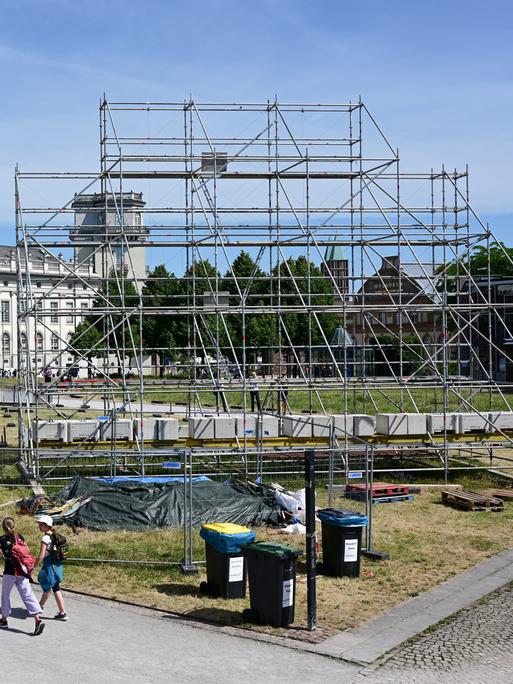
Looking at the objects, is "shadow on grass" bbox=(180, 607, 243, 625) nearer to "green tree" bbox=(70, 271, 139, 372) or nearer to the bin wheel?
the bin wheel

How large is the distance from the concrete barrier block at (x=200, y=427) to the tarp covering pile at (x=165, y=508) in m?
4.84

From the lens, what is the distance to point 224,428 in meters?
23.3

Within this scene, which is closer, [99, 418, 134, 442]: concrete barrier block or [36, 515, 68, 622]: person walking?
[36, 515, 68, 622]: person walking

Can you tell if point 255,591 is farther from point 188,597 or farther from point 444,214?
point 444,214

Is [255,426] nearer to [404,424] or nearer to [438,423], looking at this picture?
[404,424]

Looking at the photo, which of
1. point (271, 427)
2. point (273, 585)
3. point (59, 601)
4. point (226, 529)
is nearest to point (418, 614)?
point (273, 585)

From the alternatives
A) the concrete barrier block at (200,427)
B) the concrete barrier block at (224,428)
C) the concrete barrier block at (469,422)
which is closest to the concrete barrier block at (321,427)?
the concrete barrier block at (224,428)

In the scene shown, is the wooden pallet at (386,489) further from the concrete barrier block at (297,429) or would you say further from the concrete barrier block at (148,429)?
the concrete barrier block at (148,429)

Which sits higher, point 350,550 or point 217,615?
point 350,550

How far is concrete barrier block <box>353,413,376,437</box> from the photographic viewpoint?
2411cm

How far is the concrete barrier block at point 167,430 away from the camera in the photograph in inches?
934

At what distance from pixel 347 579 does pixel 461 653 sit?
3.29m

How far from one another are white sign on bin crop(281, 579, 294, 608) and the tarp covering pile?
5.25m

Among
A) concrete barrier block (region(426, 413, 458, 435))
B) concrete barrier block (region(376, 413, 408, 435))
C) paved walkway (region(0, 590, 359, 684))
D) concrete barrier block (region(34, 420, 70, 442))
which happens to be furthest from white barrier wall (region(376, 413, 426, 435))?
paved walkway (region(0, 590, 359, 684))
